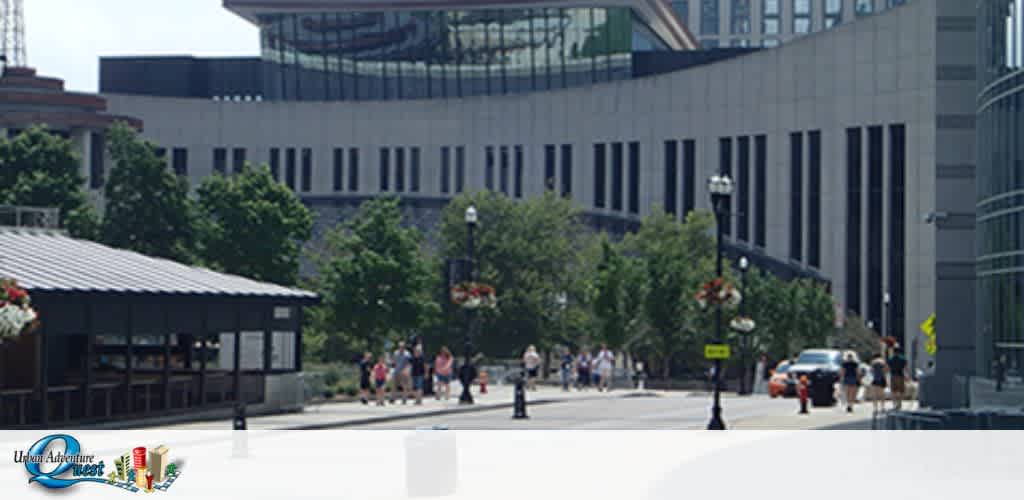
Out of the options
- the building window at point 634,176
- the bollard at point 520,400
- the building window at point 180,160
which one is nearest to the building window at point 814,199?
the building window at point 634,176

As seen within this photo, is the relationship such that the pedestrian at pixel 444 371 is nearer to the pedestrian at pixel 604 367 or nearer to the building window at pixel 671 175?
the pedestrian at pixel 604 367

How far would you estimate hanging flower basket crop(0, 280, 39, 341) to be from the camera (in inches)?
1099

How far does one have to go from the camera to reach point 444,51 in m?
113

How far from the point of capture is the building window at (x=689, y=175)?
9738 cm

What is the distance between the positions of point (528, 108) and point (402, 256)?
4157 cm

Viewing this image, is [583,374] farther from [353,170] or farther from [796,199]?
[353,170]

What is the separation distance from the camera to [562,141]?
104 m

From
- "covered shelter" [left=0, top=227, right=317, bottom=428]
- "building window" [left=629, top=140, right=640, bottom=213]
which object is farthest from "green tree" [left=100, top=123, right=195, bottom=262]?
"building window" [left=629, top=140, right=640, bottom=213]

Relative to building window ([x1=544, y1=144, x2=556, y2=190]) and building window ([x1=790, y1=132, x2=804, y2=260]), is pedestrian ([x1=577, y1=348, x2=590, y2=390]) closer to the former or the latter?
building window ([x1=790, y1=132, x2=804, y2=260])

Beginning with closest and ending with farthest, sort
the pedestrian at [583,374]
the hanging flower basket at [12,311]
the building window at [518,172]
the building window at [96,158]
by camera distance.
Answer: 1. the hanging flower basket at [12,311]
2. the pedestrian at [583,374]
3. the building window at [96,158]
4. the building window at [518,172]

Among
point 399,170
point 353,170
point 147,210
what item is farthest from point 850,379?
point 353,170

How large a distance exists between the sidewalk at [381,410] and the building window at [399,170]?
51991mm

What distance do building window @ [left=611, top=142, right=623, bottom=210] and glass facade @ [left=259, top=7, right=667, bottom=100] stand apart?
876cm

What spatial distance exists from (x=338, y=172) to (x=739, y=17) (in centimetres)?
6676
